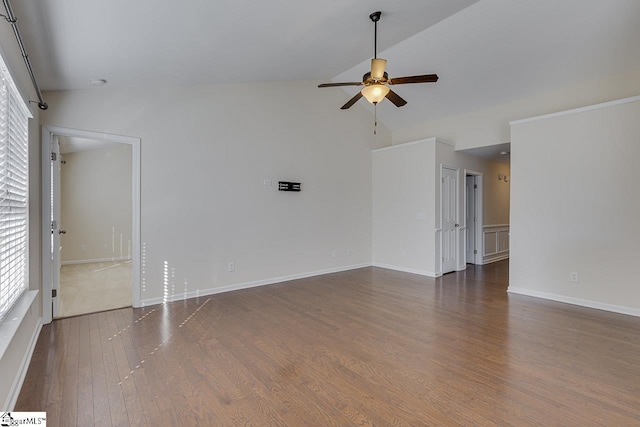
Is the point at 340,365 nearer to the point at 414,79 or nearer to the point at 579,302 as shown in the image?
the point at 414,79

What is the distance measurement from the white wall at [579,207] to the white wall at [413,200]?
1.29 metres

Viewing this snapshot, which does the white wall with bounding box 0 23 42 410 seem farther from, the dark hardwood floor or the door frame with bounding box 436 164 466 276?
the door frame with bounding box 436 164 466 276

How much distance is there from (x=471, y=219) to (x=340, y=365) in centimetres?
582

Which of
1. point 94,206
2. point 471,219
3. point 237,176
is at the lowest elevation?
point 471,219

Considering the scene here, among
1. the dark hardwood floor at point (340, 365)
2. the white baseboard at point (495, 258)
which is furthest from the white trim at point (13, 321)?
the white baseboard at point (495, 258)

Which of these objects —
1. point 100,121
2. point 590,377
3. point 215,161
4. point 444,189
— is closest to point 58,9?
point 100,121

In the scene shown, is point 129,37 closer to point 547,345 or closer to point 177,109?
point 177,109

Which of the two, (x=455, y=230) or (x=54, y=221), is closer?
(x=54, y=221)

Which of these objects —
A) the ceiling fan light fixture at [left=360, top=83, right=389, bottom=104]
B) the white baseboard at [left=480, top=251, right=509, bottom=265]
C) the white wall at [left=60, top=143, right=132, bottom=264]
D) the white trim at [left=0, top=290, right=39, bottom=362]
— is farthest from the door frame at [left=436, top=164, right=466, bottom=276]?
the white wall at [left=60, top=143, right=132, bottom=264]

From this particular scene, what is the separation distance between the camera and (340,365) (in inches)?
98.3

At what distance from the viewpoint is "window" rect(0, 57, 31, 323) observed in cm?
199

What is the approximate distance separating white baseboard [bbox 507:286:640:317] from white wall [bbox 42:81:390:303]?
2.92 m

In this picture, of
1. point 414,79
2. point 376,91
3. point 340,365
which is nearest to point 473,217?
point 414,79

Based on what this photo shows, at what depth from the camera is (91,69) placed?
120 inches
